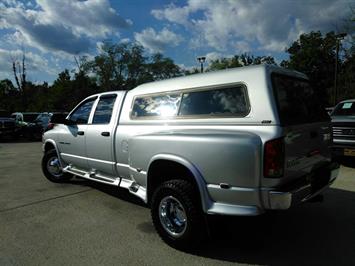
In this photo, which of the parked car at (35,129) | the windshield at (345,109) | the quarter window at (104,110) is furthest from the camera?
the parked car at (35,129)

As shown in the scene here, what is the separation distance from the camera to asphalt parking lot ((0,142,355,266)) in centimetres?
Answer: 353

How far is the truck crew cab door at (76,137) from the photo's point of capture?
5.82 meters

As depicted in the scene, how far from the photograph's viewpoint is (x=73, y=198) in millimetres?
5875

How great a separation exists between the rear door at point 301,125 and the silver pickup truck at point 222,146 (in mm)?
11

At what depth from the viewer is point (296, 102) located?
375 cm

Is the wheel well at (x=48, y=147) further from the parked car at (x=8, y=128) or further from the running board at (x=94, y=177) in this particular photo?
the parked car at (x=8, y=128)

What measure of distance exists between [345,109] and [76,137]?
7470mm

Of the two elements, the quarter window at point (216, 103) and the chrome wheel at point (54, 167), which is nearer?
the quarter window at point (216, 103)

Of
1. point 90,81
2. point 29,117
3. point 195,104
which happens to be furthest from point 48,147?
point 90,81

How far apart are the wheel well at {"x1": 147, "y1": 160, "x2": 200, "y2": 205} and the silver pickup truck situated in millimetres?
12

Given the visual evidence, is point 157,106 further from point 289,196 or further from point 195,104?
point 289,196

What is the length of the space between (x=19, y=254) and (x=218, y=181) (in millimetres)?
2375

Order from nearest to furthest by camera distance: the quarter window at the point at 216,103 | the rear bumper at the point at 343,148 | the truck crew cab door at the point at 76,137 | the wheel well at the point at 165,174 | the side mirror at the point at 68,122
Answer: the quarter window at the point at 216,103
the wheel well at the point at 165,174
the truck crew cab door at the point at 76,137
the side mirror at the point at 68,122
the rear bumper at the point at 343,148

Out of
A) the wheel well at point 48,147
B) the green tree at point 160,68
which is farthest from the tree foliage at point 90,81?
the wheel well at point 48,147
